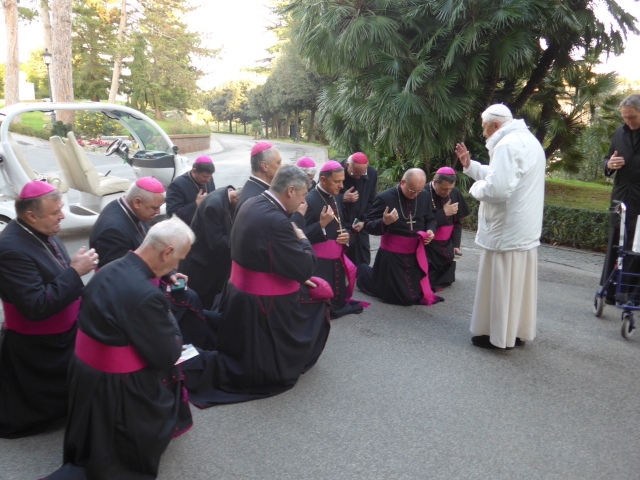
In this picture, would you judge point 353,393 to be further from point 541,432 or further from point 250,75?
point 250,75

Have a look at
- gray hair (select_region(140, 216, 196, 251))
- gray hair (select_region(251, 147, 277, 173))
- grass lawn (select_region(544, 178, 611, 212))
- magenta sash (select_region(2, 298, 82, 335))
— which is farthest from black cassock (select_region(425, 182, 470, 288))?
magenta sash (select_region(2, 298, 82, 335))

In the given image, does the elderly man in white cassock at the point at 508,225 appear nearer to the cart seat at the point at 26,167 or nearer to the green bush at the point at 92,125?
the cart seat at the point at 26,167

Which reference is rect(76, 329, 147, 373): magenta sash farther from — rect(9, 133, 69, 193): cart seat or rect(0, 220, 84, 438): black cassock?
rect(9, 133, 69, 193): cart seat

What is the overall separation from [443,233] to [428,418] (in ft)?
11.7

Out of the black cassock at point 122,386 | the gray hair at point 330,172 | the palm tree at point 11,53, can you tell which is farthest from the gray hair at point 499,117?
the palm tree at point 11,53

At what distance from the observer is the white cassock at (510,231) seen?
16.2 ft

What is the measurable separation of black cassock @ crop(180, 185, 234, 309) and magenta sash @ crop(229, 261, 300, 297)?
1.43 meters

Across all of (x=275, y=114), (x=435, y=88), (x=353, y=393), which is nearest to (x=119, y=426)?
(x=353, y=393)

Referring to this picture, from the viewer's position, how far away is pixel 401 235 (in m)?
6.84

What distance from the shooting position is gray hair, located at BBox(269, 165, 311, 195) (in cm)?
434

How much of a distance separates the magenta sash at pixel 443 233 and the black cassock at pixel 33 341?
4691 mm

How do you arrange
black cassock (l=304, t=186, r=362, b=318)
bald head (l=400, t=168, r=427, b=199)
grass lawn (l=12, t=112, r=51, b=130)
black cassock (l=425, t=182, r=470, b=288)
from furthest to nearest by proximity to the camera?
grass lawn (l=12, t=112, r=51, b=130) < black cassock (l=425, t=182, r=470, b=288) < bald head (l=400, t=168, r=427, b=199) < black cassock (l=304, t=186, r=362, b=318)

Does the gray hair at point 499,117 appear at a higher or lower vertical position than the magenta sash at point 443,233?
higher

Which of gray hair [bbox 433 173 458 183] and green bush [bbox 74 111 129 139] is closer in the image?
gray hair [bbox 433 173 458 183]
